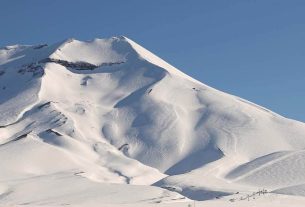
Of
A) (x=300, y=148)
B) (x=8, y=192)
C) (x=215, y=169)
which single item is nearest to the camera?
(x=8, y=192)

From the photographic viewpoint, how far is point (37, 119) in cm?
18662

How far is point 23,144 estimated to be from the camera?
16362cm

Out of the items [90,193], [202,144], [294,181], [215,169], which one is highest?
[202,144]

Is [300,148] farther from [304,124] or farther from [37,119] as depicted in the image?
[37,119]

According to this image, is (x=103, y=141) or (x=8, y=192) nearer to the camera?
(x=8, y=192)

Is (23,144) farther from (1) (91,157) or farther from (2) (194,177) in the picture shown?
(2) (194,177)

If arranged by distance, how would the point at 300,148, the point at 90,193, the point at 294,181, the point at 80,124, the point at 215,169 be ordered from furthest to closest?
the point at 80,124
the point at 300,148
the point at 215,169
the point at 294,181
the point at 90,193

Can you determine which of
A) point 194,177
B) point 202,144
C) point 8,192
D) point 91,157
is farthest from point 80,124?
point 8,192

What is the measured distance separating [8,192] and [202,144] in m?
70.6

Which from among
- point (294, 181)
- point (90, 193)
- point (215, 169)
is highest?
point (215, 169)

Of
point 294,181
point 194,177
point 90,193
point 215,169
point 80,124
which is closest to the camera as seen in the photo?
point 90,193

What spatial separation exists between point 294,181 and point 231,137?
4493 cm

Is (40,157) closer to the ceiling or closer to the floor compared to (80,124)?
closer to the floor

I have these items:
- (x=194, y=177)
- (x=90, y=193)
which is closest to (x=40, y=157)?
(x=194, y=177)
